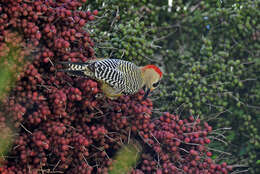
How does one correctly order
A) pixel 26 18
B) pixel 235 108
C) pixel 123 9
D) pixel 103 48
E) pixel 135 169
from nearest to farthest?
pixel 26 18
pixel 135 169
pixel 103 48
pixel 123 9
pixel 235 108

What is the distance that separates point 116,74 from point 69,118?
1.40 feet

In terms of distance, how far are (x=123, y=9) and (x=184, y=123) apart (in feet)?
3.50

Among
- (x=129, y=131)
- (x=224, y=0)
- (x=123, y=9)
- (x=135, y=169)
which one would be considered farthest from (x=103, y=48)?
(x=224, y=0)

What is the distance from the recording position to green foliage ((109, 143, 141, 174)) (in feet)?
7.65

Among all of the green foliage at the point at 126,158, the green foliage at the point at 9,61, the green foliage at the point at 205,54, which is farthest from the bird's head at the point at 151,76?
the green foliage at the point at 9,61

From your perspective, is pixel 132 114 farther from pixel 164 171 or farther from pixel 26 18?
pixel 26 18

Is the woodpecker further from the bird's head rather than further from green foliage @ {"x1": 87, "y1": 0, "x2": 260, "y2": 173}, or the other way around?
green foliage @ {"x1": 87, "y1": 0, "x2": 260, "y2": 173}

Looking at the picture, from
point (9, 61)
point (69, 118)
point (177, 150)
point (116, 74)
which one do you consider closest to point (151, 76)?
point (116, 74)

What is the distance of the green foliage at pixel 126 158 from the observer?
2.33 m

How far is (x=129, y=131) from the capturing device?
2410 millimetres

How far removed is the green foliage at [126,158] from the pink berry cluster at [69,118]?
4cm

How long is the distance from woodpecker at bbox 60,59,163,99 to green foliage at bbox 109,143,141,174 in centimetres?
37

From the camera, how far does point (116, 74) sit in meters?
2.37

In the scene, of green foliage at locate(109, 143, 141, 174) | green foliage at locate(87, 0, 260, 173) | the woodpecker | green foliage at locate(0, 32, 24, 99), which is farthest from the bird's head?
green foliage at locate(0, 32, 24, 99)
